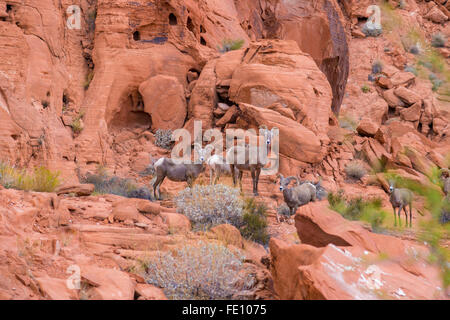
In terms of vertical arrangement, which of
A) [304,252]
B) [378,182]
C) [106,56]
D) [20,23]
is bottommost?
[378,182]

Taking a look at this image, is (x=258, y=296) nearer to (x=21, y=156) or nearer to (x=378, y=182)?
(x=21, y=156)

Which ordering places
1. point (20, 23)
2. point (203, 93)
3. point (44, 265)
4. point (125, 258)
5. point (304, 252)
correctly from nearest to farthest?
point (304, 252)
point (44, 265)
point (125, 258)
point (20, 23)
point (203, 93)

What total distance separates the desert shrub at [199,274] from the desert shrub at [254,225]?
1704 millimetres

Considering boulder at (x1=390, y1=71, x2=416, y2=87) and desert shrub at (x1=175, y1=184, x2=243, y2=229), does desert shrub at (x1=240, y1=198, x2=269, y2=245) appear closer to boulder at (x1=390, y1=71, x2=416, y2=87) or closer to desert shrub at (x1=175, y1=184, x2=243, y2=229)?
desert shrub at (x1=175, y1=184, x2=243, y2=229)

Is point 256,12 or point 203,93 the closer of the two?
point 203,93

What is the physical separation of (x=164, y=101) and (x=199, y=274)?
34.4 feet

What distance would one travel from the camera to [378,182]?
13.6 metres

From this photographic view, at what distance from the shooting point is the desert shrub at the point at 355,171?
1367 cm

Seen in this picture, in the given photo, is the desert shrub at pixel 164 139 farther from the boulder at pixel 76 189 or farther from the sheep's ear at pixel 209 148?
the boulder at pixel 76 189

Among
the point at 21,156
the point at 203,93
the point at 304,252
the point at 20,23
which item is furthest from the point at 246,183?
the point at 20,23

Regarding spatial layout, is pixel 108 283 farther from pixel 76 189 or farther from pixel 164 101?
pixel 164 101

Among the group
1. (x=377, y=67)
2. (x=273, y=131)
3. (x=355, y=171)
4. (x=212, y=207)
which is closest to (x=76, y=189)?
(x=212, y=207)

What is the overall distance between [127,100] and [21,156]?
519 centimetres

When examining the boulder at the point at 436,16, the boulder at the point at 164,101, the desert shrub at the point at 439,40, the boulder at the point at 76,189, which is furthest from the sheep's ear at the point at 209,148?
the boulder at the point at 436,16
